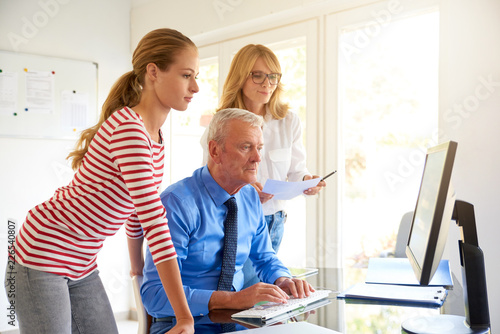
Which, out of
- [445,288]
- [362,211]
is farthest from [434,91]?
[445,288]

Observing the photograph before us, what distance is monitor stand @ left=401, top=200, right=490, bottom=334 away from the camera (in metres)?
1.09

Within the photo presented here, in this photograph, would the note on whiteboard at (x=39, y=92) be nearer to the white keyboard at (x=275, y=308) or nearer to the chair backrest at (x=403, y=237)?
the chair backrest at (x=403, y=237)

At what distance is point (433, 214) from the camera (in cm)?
95

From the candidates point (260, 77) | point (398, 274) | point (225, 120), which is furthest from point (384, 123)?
point (225, 120)

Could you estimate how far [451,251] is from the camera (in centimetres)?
240

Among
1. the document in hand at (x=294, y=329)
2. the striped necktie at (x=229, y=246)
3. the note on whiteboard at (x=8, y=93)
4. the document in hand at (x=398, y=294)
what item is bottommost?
the document in hand at (x=294, y=329)

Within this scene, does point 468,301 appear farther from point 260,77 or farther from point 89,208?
point 260,77

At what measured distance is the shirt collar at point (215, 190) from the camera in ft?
5.02

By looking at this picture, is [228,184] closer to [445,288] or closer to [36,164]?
[445,288]

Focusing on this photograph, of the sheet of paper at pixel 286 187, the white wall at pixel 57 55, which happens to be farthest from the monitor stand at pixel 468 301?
the white wall at pixel 57 55

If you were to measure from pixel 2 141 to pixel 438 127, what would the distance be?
3.09m

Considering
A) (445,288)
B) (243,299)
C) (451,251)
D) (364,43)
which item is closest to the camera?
(243,299)

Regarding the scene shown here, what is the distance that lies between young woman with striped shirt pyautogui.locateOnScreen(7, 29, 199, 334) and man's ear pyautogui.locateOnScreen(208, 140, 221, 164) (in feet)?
0.61

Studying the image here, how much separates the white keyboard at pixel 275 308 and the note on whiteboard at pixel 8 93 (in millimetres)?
3245
